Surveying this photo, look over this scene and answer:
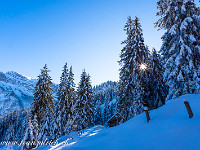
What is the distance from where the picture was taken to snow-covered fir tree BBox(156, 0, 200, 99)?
13.1 metres

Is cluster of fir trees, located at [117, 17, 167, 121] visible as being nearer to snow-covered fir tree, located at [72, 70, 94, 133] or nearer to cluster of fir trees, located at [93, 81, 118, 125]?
snow-covered fir tree, located at [72, 70, 94, 133]

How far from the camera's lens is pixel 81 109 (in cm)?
2734

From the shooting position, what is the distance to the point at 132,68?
70.3 ft

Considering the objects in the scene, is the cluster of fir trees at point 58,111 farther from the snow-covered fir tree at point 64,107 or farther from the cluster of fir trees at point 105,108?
the cluster of fir trees at point 105,108

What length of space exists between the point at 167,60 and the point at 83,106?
18332 millimetres

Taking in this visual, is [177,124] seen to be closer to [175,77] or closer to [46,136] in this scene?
[175,77]

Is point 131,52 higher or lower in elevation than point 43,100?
higher

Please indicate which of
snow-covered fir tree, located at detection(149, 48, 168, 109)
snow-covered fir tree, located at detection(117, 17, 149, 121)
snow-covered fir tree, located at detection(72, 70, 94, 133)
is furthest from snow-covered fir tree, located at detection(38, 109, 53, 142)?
snow-covered fir tree, located at detection(149, 48, 168, 109)

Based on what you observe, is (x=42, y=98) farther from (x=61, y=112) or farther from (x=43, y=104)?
(x=61, y=112)

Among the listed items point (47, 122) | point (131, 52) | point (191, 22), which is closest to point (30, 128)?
point (47, 122)

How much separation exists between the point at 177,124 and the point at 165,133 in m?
0.74

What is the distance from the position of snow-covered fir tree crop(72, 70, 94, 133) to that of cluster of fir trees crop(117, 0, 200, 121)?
322 inches

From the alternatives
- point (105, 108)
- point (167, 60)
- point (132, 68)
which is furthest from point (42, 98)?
point (105, 108)

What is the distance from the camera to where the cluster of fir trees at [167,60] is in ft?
43.7
